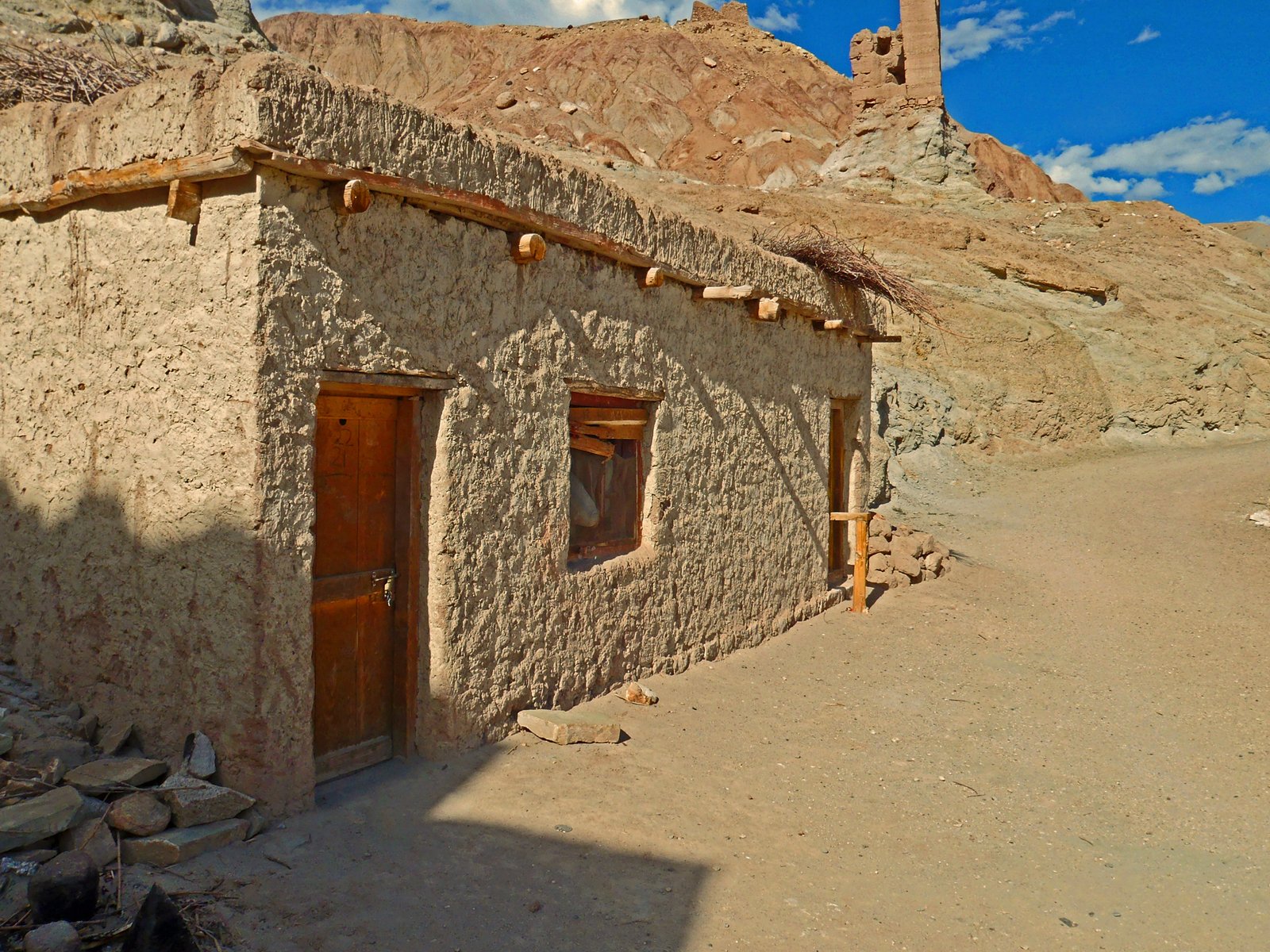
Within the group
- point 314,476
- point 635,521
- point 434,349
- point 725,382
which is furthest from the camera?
point 725,382

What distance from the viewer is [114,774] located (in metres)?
3.44

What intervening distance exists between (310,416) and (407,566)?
36.9 inches

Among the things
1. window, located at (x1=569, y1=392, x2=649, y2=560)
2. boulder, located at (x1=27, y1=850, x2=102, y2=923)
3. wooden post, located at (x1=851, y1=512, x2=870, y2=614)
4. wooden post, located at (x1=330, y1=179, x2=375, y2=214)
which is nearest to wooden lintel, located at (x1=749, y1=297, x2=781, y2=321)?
window, located at (x1=569, y1=392, x2=649, y2=560)

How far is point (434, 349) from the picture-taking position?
4133 mm

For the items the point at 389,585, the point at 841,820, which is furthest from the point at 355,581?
the point at 841,820

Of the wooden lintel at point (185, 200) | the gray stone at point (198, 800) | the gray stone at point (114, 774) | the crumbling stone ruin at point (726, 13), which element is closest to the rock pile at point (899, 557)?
the gray stone at point (198, 800)

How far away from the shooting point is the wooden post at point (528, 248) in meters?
4.46

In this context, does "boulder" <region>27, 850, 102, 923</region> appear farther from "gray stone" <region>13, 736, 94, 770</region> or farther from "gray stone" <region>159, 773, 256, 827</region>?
"gray stone" <region>13, 736, 94, 770</region>

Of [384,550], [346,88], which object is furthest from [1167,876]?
[346,88]

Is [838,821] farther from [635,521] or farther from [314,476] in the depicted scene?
[314,476]

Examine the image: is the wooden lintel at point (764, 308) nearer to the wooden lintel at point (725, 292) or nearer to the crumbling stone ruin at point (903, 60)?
Result: the wooden lintel at point (725, 292)

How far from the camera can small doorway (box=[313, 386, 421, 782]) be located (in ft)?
12.9

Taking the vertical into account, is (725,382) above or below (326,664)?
above

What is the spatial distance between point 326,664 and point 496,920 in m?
1.39
